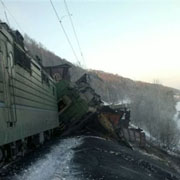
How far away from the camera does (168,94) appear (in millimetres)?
137000

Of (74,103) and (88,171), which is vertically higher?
(74,103)

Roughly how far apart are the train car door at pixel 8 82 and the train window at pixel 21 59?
0.78 meters

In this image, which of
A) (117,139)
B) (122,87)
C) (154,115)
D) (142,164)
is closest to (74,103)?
(117,139)

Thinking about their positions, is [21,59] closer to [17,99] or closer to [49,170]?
[17,99]

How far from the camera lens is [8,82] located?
8.43m

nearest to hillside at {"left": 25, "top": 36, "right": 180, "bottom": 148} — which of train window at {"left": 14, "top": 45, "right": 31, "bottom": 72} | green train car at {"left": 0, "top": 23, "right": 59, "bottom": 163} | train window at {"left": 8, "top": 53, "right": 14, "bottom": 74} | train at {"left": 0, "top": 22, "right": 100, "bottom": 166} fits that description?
train at {"left": 0, "top": 22, "right": 100, "bottom": 166}

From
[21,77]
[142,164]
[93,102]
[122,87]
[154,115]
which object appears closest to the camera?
[21,77]

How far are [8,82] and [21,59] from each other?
2039 millimetres

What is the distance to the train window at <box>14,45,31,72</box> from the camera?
9711 millimetres

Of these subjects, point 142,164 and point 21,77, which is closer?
point 21,77

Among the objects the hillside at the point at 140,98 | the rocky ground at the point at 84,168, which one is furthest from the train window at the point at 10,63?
the hillside at the point at 140,98

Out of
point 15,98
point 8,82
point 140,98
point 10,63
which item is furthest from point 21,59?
point 140,98

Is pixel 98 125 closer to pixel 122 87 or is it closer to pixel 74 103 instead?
pixel 74 103

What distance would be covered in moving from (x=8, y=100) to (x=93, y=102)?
21569 millimetres
